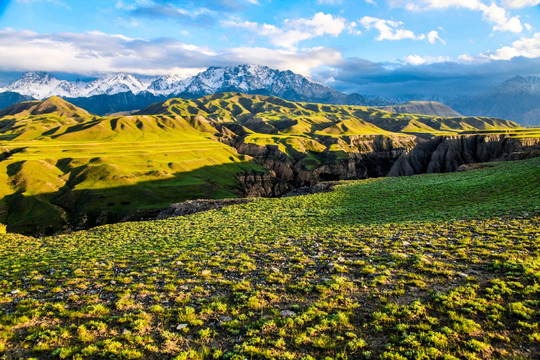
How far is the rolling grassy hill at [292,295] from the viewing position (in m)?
10.6

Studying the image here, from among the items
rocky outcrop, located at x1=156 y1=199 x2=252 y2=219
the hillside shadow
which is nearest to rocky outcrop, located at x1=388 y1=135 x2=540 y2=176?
the hillside shadow

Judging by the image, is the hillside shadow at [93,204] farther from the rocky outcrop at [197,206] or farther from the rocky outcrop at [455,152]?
the rocky outcrop at [455,152]

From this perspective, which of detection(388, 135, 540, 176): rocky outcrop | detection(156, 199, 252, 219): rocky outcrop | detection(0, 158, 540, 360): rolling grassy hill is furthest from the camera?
detection(388, 135, 540, 176): rocky outcrop

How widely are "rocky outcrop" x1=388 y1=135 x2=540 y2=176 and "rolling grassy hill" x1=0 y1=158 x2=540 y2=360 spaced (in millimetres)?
138195

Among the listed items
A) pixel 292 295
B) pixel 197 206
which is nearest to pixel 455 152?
pixel 197 206

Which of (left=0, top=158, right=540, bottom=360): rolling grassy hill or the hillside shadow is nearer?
(left=0, top=158, right=540, bottom=360): rolling grassy hill

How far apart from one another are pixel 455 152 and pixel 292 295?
6749 inches

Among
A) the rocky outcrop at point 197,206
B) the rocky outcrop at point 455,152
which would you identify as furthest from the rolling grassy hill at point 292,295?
the rocky outcrop at point 455,152

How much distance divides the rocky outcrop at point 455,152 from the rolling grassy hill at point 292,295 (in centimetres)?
13819

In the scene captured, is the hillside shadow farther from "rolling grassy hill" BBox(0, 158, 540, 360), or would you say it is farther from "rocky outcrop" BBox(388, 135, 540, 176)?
"rocky outcrop" BBox(388, 135, 540, 176)

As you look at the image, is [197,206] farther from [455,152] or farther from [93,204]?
[455,152]

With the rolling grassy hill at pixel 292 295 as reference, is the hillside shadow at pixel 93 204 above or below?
below

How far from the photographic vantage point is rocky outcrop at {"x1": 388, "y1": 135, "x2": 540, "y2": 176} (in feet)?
454

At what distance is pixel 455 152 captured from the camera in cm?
15125
